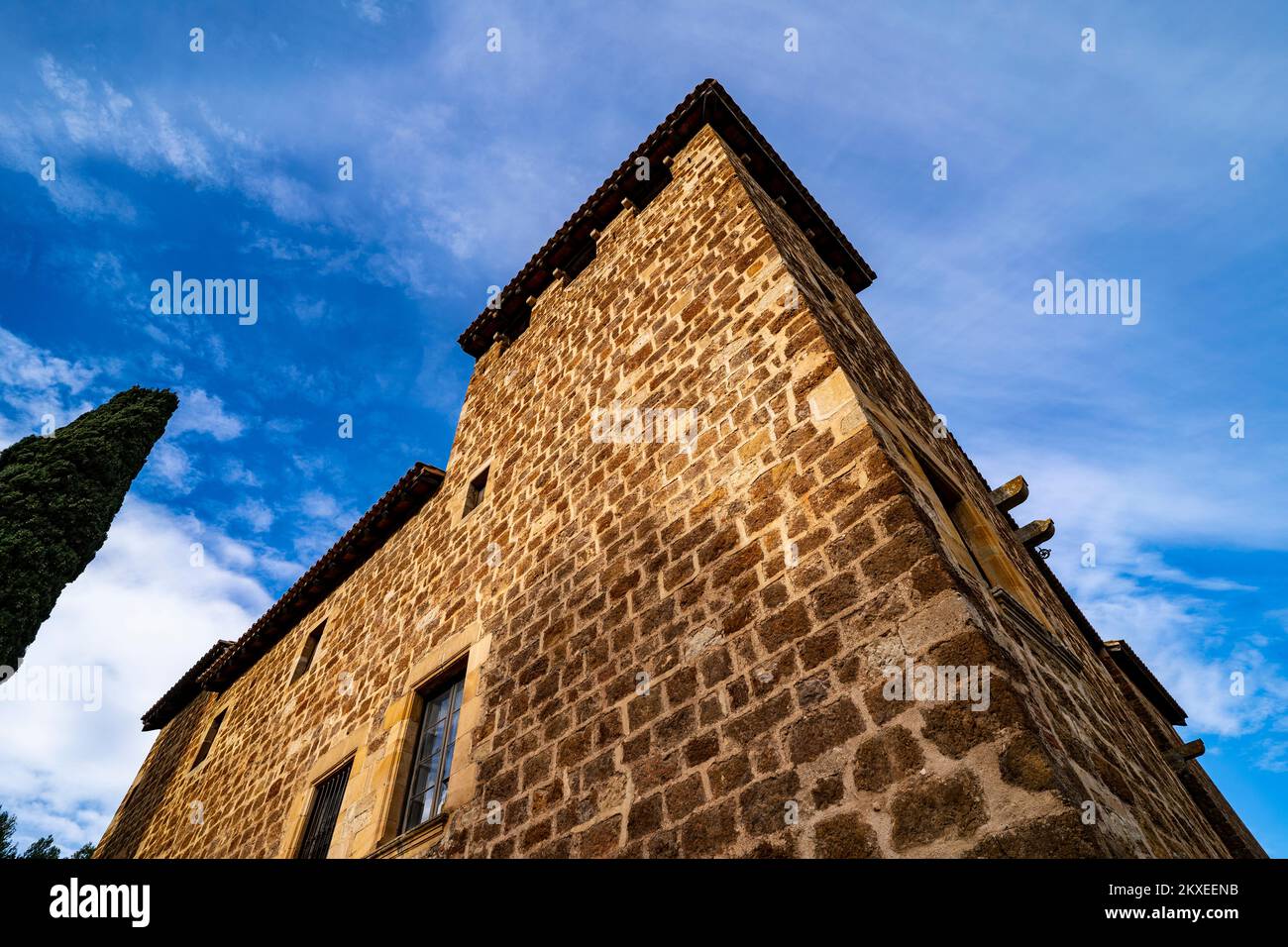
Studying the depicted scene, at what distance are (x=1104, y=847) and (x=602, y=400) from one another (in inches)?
191

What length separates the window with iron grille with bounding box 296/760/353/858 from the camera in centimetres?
649

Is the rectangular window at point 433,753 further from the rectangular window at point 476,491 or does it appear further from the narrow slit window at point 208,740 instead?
the narrow slit window at point 208,740

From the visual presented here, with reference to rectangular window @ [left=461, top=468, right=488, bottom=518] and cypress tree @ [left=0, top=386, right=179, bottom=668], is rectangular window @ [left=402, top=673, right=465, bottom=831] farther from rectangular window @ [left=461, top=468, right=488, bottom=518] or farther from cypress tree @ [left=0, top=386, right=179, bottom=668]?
cypress tree @ [left=0, top=386, right=179, bottom=668]

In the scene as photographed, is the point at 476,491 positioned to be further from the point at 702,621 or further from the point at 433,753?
the point at 702,621

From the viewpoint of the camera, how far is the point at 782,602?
3.41m

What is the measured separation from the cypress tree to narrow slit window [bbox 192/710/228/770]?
9.59 ft

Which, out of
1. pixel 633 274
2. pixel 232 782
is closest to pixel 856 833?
pixel 633 274

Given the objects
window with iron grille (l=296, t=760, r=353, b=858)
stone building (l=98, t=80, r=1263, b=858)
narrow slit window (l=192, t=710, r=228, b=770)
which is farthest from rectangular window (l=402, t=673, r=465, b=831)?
narrow slit window (l=192, t=710, r=228, b=770)

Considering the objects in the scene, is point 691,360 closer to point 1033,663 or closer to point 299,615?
point 1033,663

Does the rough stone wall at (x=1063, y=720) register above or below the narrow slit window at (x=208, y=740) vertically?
above

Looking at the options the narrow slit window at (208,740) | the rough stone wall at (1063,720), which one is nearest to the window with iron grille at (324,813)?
the narrow slit window at (208,740)

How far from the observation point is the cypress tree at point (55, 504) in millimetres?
10312

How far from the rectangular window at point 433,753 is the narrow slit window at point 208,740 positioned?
7259mm

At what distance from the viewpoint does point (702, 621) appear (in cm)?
376
